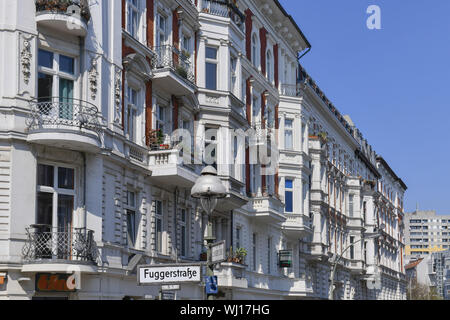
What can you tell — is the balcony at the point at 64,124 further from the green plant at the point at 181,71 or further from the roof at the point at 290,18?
the roof at the point at 290,18

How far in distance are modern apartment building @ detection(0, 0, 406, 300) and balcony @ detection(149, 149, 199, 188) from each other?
0.16 feet

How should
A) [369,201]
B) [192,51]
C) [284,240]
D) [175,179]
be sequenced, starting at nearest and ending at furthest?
[175,179] → [192,51] → [284,240] → [369,201]

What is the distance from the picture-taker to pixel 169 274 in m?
12.7

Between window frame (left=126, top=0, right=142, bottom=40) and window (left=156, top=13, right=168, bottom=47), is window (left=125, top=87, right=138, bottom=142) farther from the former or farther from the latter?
window (left=156, top=13, right=168, bottom=47)

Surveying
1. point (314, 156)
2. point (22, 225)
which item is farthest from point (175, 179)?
point (314, 156)

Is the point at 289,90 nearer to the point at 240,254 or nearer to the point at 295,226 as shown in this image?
the point at 295,226

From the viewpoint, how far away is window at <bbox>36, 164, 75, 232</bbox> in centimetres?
2047

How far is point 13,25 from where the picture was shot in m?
20.3

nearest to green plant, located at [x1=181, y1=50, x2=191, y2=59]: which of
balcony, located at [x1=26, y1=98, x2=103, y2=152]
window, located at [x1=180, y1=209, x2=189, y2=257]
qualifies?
window, located at [x1=180, y1=209, x2=189, y2=257]

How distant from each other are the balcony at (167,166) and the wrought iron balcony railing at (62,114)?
4.12 meters

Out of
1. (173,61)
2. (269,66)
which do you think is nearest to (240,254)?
(173,61)

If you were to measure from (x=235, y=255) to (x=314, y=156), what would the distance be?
20.0 meters

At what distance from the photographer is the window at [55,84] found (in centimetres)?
2097
